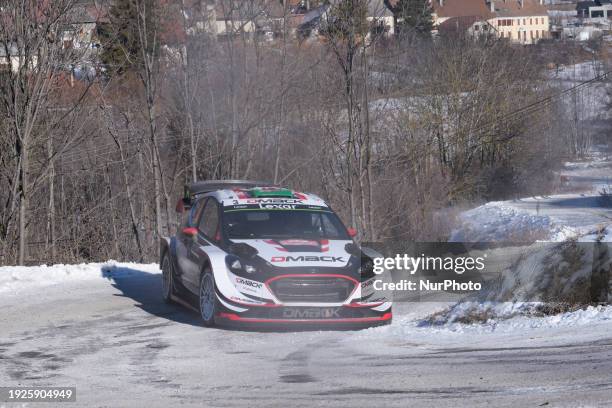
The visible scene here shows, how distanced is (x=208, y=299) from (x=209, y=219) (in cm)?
147

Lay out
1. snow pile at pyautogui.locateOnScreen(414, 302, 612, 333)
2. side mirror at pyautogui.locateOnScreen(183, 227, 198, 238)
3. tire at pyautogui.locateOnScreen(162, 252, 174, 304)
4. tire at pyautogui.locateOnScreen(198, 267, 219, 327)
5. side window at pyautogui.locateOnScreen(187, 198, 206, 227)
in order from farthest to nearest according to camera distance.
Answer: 1. tire at pyautogui.locateOnScreen(162, 252, 174, 304)
2. side window at pyautogui.locateOnScreen(187, 198, 206, 227)
3. side mirror at pyautogui.locateOnScreen(183, 227, 198, 238)
4. tire at pyautogui.locateOnScreen(198, 267, 219, 327)
5. snow pile at pyautogui.locateOnScreen(414, 302, 612, 333)

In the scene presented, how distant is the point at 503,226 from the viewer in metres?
38.5

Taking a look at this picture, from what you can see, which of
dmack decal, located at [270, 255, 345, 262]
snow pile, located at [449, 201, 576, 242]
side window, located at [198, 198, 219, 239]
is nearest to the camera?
dmack decal, located at [270, 255, 345, 262]

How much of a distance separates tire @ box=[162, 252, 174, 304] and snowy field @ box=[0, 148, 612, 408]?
18cm

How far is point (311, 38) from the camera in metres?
37.8

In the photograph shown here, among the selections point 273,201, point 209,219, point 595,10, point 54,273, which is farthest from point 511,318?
point 595,10

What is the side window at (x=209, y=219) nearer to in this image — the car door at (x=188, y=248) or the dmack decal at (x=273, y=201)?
the car door at (x=188, y=248)

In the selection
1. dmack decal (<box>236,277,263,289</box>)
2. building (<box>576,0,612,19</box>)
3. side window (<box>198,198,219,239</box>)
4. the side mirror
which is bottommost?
dmack decal (<box>236,277,263,289</box>)

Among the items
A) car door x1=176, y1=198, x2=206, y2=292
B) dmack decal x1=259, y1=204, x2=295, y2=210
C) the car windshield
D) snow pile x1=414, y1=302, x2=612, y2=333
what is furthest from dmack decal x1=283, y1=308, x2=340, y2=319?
dmack decal x1=259, y1=204, x2=295, y2=210

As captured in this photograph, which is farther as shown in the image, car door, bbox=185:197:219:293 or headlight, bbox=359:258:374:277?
car door, bbox=185:197:219:293

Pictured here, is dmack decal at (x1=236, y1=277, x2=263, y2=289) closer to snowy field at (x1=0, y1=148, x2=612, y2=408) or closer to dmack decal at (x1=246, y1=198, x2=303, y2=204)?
snowy field at (x1=0, y1=148, x2=612, y2=408)

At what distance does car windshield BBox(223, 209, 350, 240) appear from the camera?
11.7 meters

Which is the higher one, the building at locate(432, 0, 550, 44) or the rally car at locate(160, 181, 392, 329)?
the building at locate(432, 0, 550, 44)

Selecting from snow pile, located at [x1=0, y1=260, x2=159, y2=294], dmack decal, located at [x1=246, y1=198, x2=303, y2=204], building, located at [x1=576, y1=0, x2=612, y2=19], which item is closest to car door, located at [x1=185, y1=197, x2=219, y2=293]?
dmack decal, located at [x1=246, y1=198, x2=303, y2=204]
